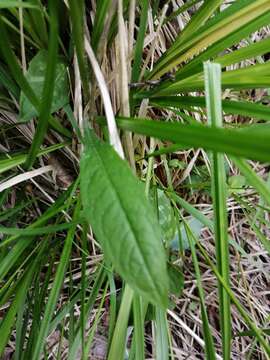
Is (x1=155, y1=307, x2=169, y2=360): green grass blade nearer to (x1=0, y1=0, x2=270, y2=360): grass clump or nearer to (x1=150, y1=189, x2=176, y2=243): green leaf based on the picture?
(x1=0, y1=0, x2=270, y2=360): grass clump

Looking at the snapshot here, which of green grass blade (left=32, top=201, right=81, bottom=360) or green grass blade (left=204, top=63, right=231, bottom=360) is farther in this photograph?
green grass blade (left=32, top=201, right=81, bottom=360)

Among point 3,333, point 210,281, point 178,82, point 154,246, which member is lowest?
point 210,281

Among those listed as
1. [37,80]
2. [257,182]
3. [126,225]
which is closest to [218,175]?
[257,182]

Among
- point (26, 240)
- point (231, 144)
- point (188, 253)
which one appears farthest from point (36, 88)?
point (188, 253)

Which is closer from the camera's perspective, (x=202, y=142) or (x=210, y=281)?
(x=202, y=142)

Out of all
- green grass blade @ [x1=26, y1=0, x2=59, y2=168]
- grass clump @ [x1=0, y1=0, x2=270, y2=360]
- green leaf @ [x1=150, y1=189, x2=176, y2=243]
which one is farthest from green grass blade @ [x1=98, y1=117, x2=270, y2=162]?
green leaf @ [x1=150, y1=189, x2=176, y2=243]

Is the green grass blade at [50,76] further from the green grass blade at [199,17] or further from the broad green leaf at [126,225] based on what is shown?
the green grass blade at [199,17]

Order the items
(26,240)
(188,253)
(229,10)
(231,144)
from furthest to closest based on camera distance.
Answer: (188,253) → (26,240) → (229,10) → (231,144)

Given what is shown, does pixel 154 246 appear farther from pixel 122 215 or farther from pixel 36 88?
pixel 36 88
